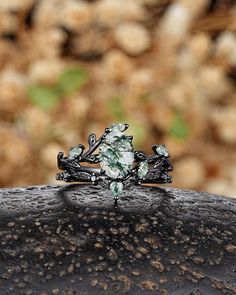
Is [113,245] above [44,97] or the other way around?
the other way around

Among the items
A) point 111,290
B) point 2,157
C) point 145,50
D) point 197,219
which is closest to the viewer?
point 111,290

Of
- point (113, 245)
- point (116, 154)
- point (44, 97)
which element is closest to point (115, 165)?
point (116, 154)

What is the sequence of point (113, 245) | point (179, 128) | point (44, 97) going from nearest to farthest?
point (113, 245) < point (44, 97) < point (179, 128)

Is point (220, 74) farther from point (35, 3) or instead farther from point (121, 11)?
point (35, 3)

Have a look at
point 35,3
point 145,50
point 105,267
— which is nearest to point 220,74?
point 145,50

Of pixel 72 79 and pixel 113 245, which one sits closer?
pixel 113 245

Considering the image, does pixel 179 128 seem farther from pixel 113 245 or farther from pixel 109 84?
pixel 113 245

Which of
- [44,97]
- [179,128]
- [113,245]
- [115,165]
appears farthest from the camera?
[179,128]

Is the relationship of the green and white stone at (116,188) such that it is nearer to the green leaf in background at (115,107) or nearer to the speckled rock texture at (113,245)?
the speckled rock texture at (113,245)
